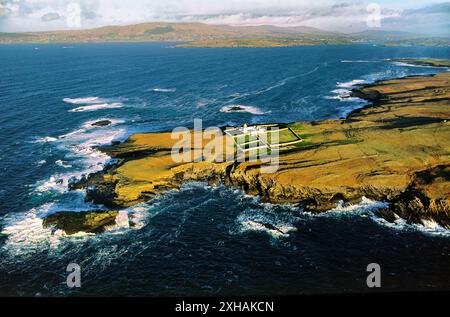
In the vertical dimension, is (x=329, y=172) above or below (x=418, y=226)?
above

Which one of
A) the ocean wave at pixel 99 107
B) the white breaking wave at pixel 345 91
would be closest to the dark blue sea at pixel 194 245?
the ocean wave at pixel 99 107

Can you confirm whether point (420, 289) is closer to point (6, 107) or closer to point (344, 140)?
point (344, 140)

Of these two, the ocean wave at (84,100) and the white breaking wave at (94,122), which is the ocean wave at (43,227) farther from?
the ocean wave at (84,100)

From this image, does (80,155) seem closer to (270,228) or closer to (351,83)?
(270,228)

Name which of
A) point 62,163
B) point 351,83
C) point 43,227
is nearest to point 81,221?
point 43,227

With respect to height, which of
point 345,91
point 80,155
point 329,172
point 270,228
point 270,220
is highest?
point 345,91

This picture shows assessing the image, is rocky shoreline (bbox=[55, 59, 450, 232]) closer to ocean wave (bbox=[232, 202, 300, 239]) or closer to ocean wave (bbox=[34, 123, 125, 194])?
ocean wave (bbox=[232, 202, 300, 239])
